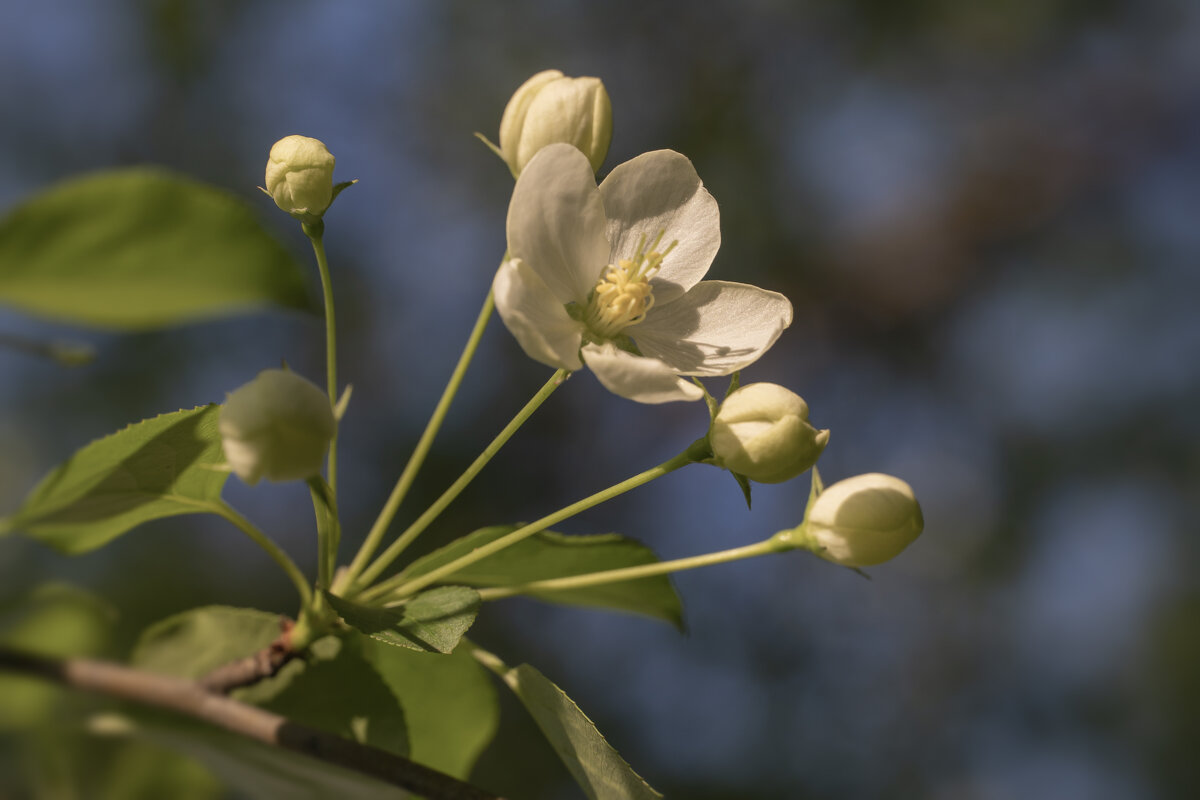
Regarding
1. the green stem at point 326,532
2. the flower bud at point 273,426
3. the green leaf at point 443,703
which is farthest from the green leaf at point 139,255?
the green leaf at point 443,703

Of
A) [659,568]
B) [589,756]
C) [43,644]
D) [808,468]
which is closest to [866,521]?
[808,468]

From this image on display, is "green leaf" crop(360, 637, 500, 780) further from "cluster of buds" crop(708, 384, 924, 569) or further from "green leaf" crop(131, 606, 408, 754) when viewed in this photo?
"cluster of buds" crop(708, 384, 924, 569)

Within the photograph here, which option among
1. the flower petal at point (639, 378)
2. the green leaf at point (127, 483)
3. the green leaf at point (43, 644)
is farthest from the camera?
the green leaf at point (43, 644)

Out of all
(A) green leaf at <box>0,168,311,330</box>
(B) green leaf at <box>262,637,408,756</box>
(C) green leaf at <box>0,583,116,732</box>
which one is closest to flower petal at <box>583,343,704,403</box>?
(A) green leaf at <box>0,168,311,330</box>

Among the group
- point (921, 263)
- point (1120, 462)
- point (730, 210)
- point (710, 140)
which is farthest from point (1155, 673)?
point (710, 140)

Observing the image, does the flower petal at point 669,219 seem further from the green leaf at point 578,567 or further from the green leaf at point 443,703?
the green leaf at point 443,703

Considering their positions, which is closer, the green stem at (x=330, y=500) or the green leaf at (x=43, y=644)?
the green stem at (x=330, y=500)
